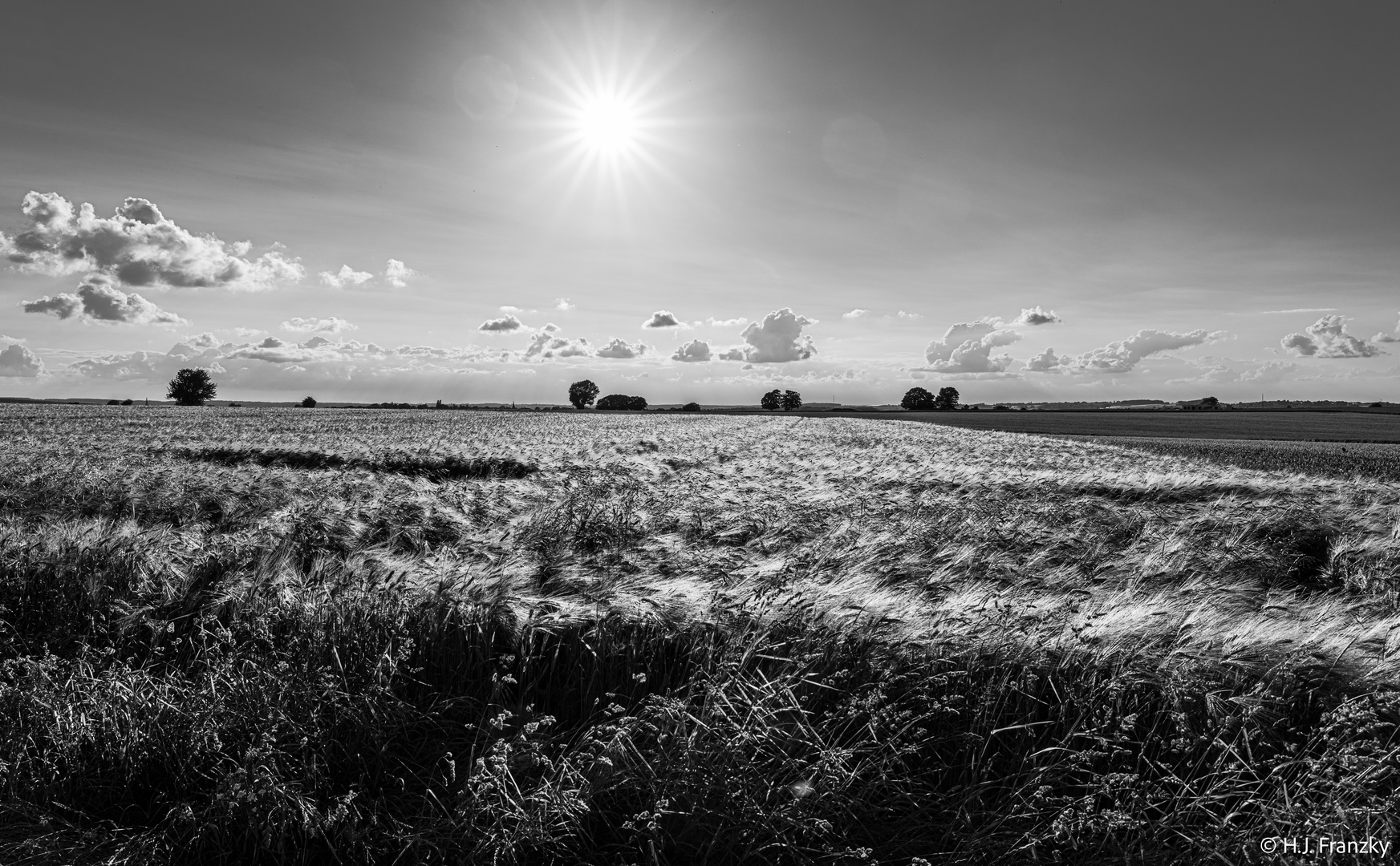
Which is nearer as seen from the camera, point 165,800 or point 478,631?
point 165,800

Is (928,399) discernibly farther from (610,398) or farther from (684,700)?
(684,700)

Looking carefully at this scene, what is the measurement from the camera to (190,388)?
126938 millimetres

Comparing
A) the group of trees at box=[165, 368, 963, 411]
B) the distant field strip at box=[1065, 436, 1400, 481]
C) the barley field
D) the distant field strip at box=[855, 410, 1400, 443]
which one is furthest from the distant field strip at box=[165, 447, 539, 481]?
the group of trees at box=[165, 368, 963, 411]

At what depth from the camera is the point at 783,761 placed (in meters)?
3.10

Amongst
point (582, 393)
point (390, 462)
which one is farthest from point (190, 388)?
point (390, 462)

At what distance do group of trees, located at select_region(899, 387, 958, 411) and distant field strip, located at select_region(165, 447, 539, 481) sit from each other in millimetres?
136320

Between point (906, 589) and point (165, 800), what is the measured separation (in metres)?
4.66

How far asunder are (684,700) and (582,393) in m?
163

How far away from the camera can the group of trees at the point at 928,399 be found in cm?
14350

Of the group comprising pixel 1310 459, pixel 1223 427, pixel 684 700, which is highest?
pixel 1223 427

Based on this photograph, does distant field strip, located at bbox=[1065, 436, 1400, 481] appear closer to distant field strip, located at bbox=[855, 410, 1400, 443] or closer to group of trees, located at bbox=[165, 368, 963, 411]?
distant field strip, located at bbox=[855, 410, 1400, 443]

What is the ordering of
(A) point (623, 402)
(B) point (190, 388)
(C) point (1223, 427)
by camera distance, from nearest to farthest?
(C) point (1223, 427) → (B) point (190, 388) → (A) point (623, 402)

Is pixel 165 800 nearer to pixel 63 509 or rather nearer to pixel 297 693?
pixel 297 693

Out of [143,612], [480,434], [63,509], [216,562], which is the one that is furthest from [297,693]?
[480,434]
